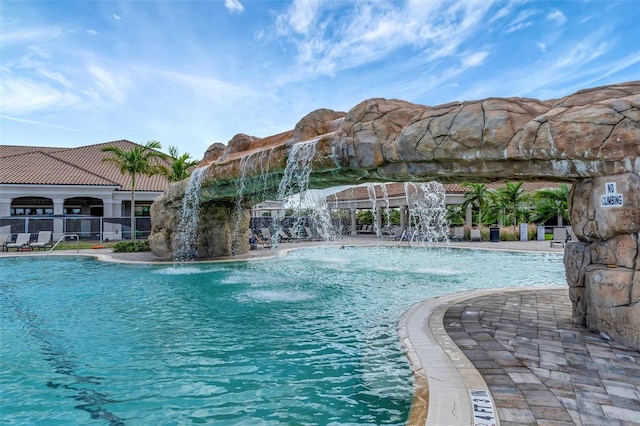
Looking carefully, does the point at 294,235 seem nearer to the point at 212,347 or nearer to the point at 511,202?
the point at 511,202

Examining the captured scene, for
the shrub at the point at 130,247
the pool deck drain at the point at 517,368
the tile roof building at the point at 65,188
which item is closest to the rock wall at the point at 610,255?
the pool deck drain at the point at 517,368

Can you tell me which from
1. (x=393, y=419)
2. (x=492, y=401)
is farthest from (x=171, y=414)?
(x=492, y=401)

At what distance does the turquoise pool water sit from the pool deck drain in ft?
1.32

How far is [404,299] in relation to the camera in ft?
31.5

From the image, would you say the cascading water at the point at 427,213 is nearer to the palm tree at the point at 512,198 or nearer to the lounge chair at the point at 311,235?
the palm tree at the point at 512,198

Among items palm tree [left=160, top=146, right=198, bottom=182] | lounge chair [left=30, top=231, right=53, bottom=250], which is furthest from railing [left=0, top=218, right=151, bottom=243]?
palm tree [left=160, top=146, right=198, bottom=182]

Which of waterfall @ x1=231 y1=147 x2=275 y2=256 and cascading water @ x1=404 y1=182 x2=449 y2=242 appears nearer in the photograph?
waterfall @ x1=231 y1=147 x2=275 y2=256

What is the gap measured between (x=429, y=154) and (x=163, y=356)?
5.74 m

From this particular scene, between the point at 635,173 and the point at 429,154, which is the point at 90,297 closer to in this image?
the point at 429,154

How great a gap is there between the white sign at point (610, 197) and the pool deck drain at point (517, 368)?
6.32 feet

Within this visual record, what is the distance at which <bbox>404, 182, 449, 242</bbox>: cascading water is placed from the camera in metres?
27.5

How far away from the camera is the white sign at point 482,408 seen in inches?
132

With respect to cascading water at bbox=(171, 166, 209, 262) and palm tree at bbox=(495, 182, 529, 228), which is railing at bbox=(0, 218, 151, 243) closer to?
cascading water at bbox=(171, 166, 209, 262)

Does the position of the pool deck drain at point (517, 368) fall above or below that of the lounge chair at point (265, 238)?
below
